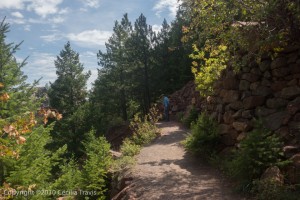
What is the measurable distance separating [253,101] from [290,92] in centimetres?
93

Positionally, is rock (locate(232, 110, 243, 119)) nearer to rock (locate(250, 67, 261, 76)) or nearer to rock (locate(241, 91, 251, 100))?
rock (locate(241, 91, 251, 100))

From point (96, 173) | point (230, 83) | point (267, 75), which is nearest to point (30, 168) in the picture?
point (96, 173)

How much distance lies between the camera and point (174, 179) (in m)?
7.07

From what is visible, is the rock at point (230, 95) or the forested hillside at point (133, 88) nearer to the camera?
the forested hillside at point (133, 88)

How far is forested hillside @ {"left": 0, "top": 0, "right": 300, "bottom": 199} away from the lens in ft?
18.8

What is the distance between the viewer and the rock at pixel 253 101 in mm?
7320

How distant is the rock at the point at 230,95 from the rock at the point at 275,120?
1.36 meters

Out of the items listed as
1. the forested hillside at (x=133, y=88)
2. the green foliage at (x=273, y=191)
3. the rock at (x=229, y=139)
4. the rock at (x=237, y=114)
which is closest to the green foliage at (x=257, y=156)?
the forested hillside at (x=133, y=88)

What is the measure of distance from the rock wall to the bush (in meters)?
0.24

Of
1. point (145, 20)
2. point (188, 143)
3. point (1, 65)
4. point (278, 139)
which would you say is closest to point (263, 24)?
point (278, 139)

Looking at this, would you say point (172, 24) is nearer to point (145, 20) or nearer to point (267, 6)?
point (145, 20)

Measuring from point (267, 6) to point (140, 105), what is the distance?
79.3 ft

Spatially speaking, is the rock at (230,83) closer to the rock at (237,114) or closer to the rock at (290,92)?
the rock at (237,114)

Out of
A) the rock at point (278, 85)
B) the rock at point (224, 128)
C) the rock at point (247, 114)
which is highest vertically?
the rock at point (278, 85)
